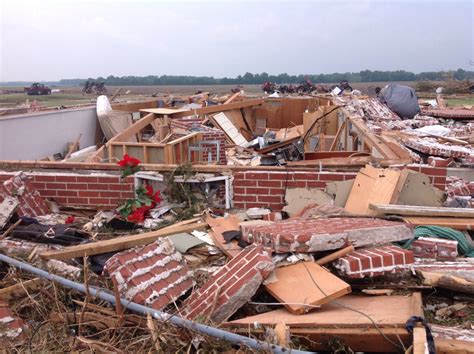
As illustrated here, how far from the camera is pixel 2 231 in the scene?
4648mm

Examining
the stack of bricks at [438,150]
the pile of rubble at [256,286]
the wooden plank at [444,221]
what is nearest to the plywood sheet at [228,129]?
the stack of bricks at [438,150]

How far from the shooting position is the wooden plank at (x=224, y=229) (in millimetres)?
3910

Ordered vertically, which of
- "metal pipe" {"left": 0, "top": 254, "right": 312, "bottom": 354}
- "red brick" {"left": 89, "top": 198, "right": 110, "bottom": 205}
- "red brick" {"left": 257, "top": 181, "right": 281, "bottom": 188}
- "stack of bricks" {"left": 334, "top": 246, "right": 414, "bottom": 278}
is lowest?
"metal pipe" {"left": 0, "top": 254, "right": 312, "bottom": 354}

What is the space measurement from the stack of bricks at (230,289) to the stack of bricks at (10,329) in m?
1.29

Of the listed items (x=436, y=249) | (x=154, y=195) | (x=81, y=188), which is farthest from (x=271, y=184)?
(x=81, y=188)

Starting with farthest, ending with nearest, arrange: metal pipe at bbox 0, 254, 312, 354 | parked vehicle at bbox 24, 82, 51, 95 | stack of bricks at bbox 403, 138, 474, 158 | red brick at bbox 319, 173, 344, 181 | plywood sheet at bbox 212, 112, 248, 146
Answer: parked vehicle at bbox 24, 82, 51, 95
plywood sheet at bbox 212, 112, 248, 146
stack of bricks at bbox 403, 138, 474, 158
red brick at bbox 319, 173, 344, 181
metal pipe at bbox 0, 254, 312, 354

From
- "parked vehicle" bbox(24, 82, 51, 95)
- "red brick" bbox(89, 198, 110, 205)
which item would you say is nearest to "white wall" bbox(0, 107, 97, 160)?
"red brick" bbox(89, 198, 110, 205)

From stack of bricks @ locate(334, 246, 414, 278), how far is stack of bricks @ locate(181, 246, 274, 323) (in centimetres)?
56

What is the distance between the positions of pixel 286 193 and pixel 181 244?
1.53 meters

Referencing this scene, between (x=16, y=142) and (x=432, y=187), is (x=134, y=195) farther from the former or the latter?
(x=16, y=142)

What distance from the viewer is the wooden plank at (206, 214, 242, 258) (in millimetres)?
3910

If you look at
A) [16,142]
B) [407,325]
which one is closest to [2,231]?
[407,325]

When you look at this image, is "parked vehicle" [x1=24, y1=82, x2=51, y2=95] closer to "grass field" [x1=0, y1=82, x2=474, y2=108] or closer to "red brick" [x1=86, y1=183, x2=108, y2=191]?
"grass field" [x1=0, y1=82, x2=474, y2=108]

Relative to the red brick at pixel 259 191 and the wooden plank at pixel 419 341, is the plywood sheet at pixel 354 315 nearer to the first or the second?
the wooden plank at pixel 419 341
